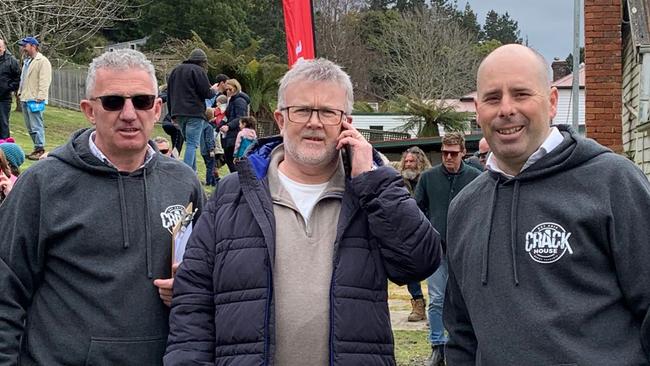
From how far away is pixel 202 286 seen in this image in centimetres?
339

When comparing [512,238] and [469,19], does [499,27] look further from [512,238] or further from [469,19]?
[512,238]

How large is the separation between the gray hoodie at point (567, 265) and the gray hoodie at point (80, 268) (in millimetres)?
1273

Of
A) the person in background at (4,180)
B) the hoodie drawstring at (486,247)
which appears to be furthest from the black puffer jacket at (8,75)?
the hoodie drawstring at (486,247)

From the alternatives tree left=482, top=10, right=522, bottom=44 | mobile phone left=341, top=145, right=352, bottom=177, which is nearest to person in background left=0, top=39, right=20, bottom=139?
mobile phone left=341, top=145, right=352, bottom=177

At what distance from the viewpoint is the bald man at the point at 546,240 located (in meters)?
3.00

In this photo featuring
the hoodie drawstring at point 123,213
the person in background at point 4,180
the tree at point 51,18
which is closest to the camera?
the hoodie drawstring at point 123,213

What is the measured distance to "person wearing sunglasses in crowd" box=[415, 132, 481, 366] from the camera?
8.57 metres

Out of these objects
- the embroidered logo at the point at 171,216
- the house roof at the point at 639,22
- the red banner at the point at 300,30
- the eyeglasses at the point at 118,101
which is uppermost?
the house roof at the point at 639,22

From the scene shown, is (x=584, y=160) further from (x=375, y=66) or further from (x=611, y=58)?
(x=375, y=66)

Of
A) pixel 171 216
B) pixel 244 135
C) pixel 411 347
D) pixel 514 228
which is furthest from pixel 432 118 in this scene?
pixel 514 228

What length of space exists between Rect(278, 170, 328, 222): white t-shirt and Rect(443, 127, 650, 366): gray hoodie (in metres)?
0.65

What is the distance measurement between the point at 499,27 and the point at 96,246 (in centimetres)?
11805

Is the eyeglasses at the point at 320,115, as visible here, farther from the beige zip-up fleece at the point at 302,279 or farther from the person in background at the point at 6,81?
the person in background at the point at 6,81

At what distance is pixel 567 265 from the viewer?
3.03 metres
